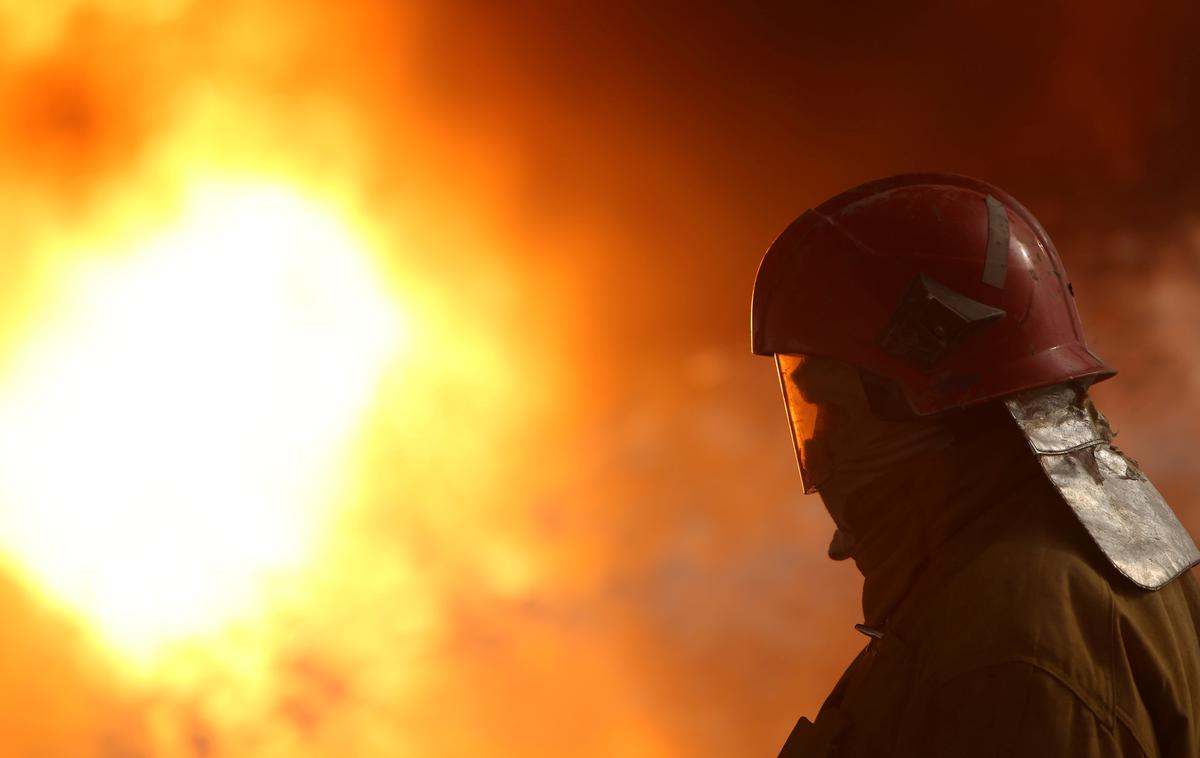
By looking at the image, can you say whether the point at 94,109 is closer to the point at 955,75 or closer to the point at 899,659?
the point at 955,75

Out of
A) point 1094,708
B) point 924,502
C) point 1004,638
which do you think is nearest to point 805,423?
point 924,502

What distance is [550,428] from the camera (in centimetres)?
730

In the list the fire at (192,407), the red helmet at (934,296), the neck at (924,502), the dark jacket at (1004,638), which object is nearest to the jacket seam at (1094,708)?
the dark jacket at (1004,638)

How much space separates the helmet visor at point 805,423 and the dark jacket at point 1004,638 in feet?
0.71

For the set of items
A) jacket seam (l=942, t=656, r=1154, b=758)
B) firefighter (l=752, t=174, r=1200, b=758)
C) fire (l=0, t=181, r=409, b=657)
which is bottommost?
jacket seam (l=942, t=656, r=1154, b=758)

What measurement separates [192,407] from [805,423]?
537cm

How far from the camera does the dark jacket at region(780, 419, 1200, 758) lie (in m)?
1.86

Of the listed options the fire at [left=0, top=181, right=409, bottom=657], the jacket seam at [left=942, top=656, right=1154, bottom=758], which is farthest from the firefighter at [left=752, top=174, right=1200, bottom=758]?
the fire at [left=0, top=181, right=409, bottom=657]

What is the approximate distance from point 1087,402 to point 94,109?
6327 millimetres

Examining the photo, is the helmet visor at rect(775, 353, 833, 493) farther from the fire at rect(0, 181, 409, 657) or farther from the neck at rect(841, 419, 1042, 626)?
the fire at rect(0, 181, 409, 657)

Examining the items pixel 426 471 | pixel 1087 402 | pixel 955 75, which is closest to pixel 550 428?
pixel 426 471

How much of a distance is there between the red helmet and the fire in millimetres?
4981

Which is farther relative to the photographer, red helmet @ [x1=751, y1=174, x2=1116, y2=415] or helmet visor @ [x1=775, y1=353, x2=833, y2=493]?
helmet visor @ [x1=775, y1=353, x2=833, y2=493]

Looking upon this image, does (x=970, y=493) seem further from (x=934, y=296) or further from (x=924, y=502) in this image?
(x=934, y=296)
